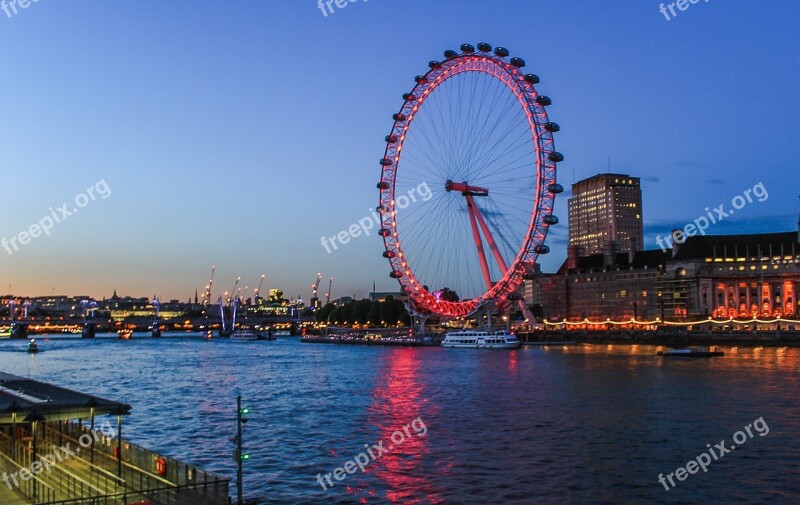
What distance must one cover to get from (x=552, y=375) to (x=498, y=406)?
806 inches

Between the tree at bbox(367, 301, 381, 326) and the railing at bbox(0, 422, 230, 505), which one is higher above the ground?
the tree at bbox(367, 301, 381, 326)

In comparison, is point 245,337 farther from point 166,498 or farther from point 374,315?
point 166,498

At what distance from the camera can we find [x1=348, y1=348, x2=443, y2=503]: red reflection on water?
24.5 metres

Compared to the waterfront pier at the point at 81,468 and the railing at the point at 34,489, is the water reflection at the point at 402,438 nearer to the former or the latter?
the waterfront pier at the point at 81,468

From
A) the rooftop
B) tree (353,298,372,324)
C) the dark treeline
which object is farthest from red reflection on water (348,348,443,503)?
tree (353,298,372,324)

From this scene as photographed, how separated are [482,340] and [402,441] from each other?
267 feet

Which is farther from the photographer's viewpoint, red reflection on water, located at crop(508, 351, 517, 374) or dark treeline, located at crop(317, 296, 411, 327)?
dark treeline, located at crop(317, 296, 411, 327)

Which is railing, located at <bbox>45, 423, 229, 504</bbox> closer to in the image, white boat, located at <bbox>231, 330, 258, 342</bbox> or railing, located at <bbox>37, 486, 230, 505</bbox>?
railing, located at <bbox>37, 486, 230, 505</bbox>

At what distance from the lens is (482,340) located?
114 meters

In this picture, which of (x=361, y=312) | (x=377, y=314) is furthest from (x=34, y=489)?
(x=361, y=312)

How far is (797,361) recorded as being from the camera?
2977 inches

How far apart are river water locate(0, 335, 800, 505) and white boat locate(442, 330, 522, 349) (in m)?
39.2

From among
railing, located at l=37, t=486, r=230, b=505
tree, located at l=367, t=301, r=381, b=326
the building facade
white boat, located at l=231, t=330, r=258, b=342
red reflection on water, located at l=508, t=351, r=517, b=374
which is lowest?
red reflection on water, located at l=508, t=351, r=517, b=374

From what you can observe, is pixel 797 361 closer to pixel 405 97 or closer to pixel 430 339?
pixel 405 97
